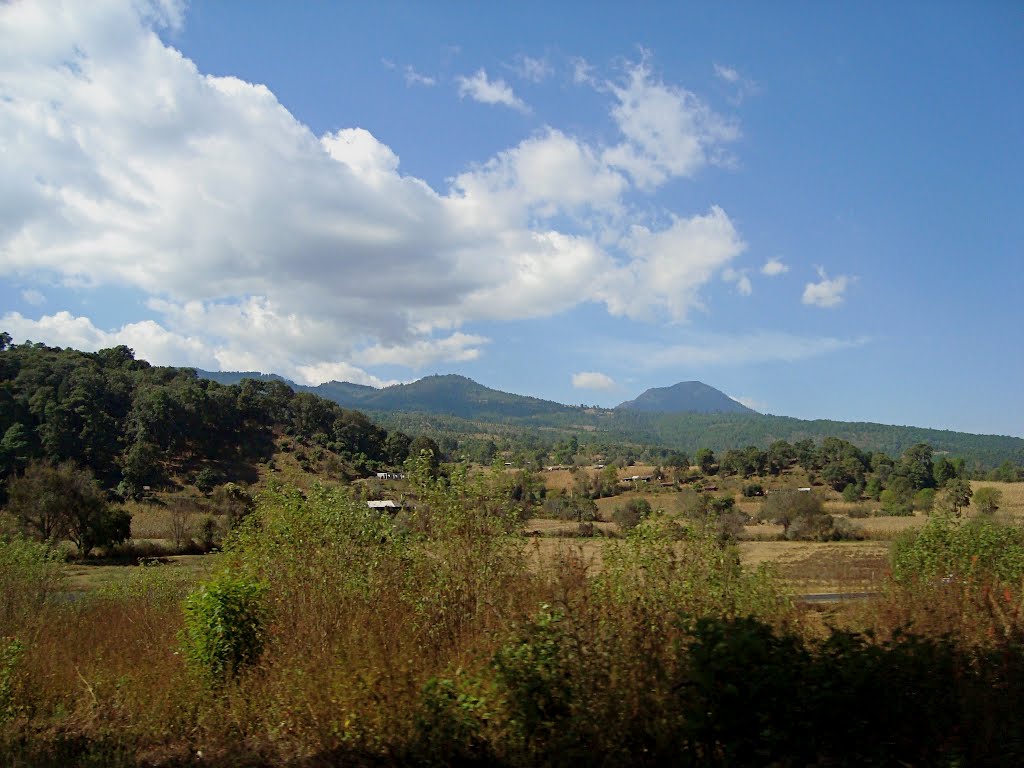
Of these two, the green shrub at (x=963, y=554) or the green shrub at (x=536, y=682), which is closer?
the green shrub at (x=536, y=682)

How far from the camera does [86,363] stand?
303 feet

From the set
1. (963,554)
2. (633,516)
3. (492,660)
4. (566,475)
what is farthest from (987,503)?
(566,475)

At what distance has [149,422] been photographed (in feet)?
271

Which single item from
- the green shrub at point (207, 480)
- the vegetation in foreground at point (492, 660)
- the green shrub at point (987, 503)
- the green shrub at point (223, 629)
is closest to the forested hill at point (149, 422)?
the green shrub at point (207, 480)

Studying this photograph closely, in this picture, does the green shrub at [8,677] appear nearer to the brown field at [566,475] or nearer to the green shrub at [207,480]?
the green shrub at [207,480]

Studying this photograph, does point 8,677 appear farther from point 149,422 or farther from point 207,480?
point 149,422

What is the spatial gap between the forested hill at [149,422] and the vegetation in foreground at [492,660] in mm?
69790

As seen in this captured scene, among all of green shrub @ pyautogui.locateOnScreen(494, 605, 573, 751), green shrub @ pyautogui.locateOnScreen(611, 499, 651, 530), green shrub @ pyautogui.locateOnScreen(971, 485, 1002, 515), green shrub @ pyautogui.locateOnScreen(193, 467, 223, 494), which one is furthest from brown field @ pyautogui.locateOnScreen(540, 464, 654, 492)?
green shrub @ pyautogui.locateOnScreen(494, 605, 573, 751)

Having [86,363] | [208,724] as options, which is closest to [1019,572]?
[208,724]

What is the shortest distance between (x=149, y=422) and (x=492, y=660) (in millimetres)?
89219

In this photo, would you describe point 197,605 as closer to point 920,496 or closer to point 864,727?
point 864,727

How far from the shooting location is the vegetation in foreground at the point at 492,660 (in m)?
4.66

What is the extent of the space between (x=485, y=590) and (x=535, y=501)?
134 inches

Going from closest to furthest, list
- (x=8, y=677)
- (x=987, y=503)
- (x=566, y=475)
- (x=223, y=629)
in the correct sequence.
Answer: (x=8, y=677) → (x=223, y=629) → (x=987, y=503) → (x=566, y=475)
